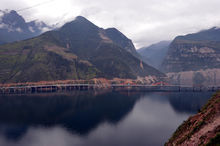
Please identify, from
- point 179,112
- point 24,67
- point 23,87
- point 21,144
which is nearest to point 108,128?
point 21,144

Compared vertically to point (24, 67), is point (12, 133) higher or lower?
lower

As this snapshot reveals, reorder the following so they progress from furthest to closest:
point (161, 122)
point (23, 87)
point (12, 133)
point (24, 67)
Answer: point (24, 67), point (23, 87), point (161, 122), point (12, 133)

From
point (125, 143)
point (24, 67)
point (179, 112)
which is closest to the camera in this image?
point (125, 143)

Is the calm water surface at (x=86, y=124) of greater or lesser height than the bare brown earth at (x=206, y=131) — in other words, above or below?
below

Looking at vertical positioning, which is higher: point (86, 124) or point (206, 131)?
point (206, 131)

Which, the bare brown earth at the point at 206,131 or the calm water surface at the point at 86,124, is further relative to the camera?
the calm water surface at the point at 86,124

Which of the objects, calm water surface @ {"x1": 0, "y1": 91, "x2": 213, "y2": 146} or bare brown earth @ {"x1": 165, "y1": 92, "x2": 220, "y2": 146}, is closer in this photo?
bare brown earth @ {"x1": 165, "y1": 92, "x2": 220, "y2": 146}

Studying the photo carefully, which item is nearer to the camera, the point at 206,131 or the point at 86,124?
the point at 206,131

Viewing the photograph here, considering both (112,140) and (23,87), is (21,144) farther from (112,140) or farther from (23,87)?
(23,87)
